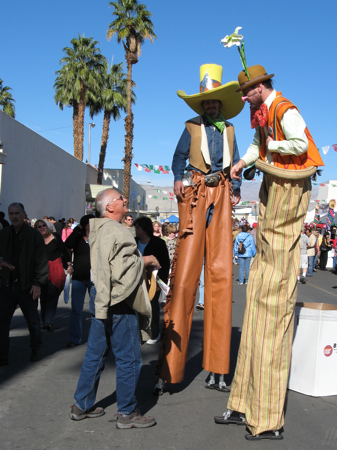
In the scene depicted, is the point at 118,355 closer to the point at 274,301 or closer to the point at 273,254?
the point at 274,301

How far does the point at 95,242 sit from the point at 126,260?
282 millimetres

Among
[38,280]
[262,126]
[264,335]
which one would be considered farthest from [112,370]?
[262,126]

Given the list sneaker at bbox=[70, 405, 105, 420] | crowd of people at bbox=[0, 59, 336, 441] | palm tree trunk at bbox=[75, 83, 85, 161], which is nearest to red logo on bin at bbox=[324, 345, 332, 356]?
crowd of people at bbox=[0, 59, 336, 441]

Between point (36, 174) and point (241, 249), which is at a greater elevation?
point (36, 174)

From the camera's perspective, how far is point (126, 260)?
312 centimetres

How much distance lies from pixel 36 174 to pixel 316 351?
706 inches

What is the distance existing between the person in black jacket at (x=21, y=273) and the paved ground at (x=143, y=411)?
0.33 meters

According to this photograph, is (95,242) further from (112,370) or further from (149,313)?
(112,370)

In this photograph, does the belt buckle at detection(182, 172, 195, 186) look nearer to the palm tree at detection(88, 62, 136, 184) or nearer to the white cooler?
the white cooler

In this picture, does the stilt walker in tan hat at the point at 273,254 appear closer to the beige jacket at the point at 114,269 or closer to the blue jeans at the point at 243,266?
the beige jacket at the point at 114,269

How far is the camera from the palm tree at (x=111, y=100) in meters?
33.2

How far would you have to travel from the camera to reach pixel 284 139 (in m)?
3.06

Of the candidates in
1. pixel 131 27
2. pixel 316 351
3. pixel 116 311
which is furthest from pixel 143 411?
pixel 131 27

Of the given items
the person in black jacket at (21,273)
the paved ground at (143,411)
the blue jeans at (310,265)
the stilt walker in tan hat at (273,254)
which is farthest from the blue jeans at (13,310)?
the blue jeans at (310,265)
